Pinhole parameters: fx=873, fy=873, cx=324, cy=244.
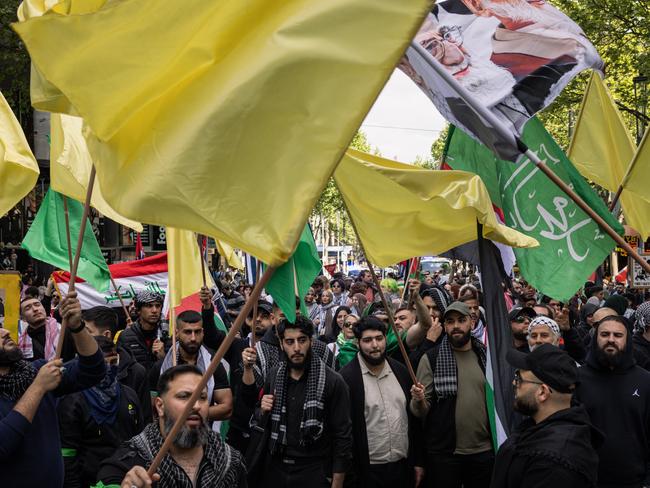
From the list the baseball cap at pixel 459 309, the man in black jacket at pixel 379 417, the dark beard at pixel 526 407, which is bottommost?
the man in black jacket at pixel 379 417

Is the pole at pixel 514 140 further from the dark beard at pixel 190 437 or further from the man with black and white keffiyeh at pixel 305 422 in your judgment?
the man with black and white keffiyeh at pixel 305 422

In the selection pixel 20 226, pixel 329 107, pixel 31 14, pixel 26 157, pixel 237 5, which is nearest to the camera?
pixel 329 107

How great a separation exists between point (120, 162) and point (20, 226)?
30.1 meters

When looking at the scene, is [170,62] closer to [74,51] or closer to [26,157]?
[74,51]

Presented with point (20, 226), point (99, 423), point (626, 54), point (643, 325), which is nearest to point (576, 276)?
point (643, 325)

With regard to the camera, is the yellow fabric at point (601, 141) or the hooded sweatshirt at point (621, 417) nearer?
the hooded sweatshirt at point (621, 417)

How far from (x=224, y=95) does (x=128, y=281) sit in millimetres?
9185

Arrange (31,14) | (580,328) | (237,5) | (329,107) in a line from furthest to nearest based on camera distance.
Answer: (580,328)
(31,14)
(237,5)
(329,107)

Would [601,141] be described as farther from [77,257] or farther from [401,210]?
[77,257]

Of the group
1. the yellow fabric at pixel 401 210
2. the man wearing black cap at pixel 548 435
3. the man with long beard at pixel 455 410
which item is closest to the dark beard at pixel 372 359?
the man with long beard at pixel 455 410

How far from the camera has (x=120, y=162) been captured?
355 cm

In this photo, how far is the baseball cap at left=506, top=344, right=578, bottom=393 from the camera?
4375mm

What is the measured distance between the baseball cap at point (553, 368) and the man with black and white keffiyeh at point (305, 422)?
218 cm

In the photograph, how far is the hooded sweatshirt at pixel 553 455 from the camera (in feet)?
13.4
